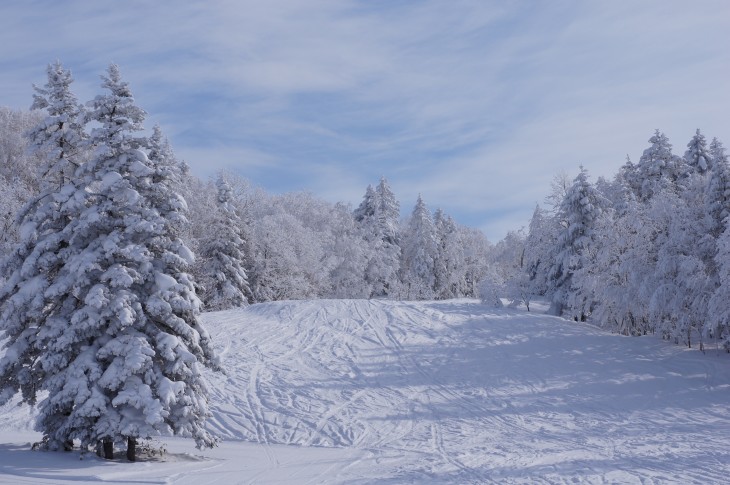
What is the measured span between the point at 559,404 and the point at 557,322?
48.4ft

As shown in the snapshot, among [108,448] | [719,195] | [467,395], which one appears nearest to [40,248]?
[108,448]

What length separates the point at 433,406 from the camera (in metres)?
26.9

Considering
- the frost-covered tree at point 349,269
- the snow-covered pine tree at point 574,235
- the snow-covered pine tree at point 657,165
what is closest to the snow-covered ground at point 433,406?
the snow-covered pine tree at point 574,235

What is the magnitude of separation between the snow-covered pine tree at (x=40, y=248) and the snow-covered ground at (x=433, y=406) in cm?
238

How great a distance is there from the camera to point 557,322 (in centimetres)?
4091

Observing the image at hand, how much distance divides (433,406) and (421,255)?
41.0 meters

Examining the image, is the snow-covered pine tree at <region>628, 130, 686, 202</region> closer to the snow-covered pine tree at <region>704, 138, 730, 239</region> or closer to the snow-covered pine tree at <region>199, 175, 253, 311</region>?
the snow-covered pine tree at <region>704, 138, 730, 239</region>

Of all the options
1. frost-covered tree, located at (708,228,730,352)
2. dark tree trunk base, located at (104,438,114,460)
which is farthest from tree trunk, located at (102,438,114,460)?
frost-covered tree, located at (708,228,730,352)

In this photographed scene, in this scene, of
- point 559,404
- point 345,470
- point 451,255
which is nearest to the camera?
point 345,470

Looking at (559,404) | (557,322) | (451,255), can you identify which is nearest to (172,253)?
(559,404)

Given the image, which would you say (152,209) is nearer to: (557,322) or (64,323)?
(64,323)

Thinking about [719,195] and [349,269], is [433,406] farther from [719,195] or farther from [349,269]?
[349,269]

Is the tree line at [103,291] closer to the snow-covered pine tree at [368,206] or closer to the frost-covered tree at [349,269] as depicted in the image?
the frost-covered tree at [349,269]

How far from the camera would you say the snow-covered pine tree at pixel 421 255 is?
65500mm
